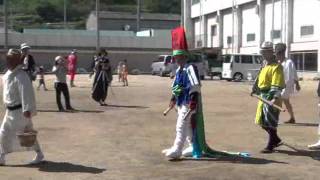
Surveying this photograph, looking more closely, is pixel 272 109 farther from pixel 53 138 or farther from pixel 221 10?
pixel 221 10

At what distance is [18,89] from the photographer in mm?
9062

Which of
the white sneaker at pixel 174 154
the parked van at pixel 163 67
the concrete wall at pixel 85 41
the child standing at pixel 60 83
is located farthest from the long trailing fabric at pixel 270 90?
the concrete wall at pixel 85 41

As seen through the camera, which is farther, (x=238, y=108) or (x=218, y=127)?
(x=238, y=108)

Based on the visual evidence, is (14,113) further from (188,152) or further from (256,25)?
(256,25)

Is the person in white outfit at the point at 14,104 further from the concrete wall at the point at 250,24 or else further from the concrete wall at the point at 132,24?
the concrete wall at the point at 132,24

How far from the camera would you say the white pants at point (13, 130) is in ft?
29.9

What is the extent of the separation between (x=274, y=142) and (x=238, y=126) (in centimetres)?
395

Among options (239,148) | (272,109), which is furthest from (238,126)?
(272,109)

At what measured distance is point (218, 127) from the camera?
47.3ft

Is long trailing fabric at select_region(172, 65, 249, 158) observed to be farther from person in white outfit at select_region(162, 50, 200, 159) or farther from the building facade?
the building facade

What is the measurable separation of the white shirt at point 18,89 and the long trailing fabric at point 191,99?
223 centimetres

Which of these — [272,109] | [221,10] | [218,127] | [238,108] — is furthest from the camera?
[221,10]

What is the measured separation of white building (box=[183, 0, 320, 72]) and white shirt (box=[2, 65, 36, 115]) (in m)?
37.9

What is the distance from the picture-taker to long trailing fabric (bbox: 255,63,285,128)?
1042cm
